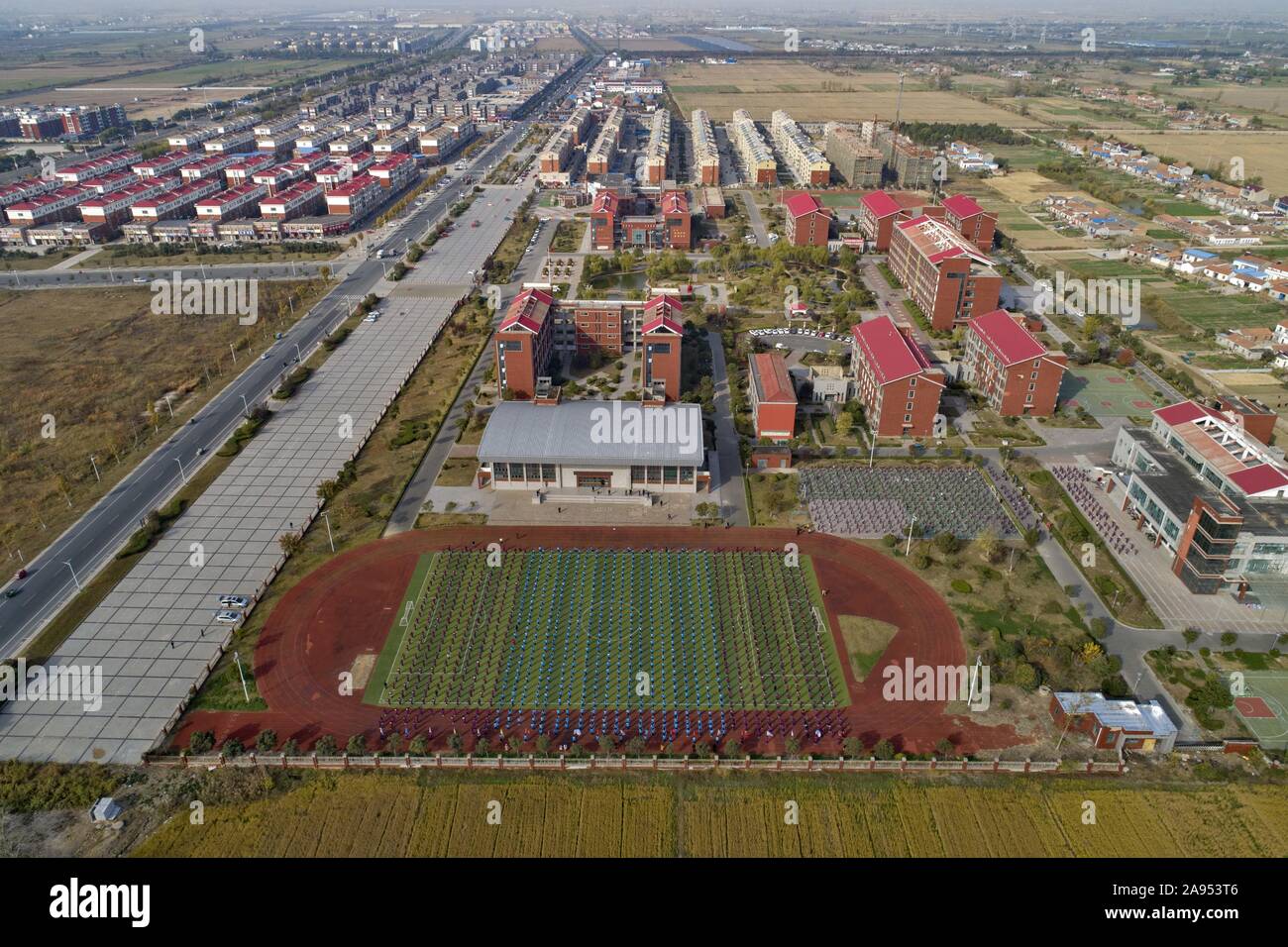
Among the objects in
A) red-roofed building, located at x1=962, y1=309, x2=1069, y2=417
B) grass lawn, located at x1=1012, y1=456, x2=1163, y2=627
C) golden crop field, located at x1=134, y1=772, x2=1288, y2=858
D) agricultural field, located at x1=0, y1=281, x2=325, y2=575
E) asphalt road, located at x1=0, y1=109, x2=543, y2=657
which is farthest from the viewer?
red-roofed building, located at x1=962, y1=309, x2=1069, y2=417

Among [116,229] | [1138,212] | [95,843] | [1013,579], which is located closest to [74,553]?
[95,843]

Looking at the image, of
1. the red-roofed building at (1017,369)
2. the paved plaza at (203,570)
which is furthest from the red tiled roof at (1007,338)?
the paved plaza at (203,570)

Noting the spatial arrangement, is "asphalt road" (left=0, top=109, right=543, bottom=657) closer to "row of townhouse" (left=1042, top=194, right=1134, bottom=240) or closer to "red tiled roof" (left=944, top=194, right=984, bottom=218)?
"red tiled roof" (left=944, top=194, right=984, bottom=218)

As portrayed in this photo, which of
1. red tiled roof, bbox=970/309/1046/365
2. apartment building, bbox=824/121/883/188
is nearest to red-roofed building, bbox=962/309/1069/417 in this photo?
red tiled roof, bbox=970/309/1046/365

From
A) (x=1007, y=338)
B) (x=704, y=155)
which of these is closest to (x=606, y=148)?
(x=704, y=155)

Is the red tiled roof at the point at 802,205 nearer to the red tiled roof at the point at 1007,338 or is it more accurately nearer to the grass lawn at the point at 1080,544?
the red tiled roof at the point at 1007,338

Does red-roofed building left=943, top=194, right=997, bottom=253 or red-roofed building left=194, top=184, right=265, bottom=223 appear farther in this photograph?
red-roofed building left=194, top=184, right=265, bottom=223

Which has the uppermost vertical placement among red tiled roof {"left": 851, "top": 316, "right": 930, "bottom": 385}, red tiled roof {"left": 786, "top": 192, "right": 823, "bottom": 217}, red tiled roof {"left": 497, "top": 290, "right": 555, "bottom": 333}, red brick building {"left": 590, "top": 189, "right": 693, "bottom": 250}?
red tiled roof {"left": 786, "top": 192, "right": 823, "bottom": 217}

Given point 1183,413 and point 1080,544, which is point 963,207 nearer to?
point 1183,413
